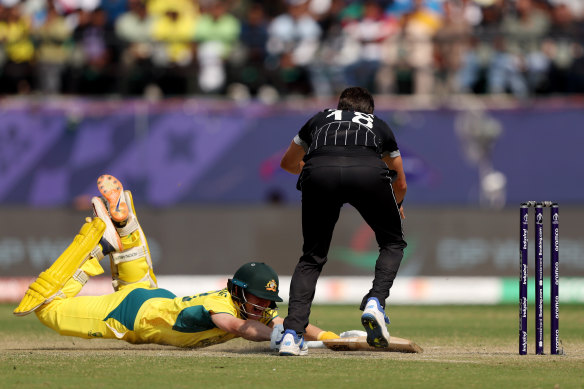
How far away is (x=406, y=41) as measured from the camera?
1622 centimetres

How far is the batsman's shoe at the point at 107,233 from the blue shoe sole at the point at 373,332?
2.35 meters

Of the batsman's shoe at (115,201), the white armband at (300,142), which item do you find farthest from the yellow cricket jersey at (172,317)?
the white armband at (300,142)

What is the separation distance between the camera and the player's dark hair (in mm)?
7602

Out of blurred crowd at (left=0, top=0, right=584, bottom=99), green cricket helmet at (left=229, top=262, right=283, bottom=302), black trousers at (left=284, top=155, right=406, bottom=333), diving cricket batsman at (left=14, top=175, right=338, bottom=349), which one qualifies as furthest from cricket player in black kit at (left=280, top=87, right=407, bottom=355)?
blurred crowd at (left=0, top=0, right=584, bottom=99)

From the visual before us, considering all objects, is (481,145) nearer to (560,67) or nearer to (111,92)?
(560,67)

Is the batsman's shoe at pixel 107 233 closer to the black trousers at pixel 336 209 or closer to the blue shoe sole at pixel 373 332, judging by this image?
the black trousers at pixel 336 209

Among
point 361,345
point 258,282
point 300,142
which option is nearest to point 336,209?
point 300,142

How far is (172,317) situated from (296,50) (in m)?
9.26

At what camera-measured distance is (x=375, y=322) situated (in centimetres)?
712

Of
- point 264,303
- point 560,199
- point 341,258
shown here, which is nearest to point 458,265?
point 341,258

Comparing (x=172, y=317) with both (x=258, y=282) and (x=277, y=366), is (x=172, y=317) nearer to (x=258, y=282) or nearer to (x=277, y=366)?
(x=258, y=282)

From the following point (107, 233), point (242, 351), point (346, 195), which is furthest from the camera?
point (107, 233)

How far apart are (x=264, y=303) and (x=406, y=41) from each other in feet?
30.2

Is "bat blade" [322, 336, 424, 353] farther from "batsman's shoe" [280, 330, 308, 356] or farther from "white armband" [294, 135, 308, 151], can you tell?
"white armband" [294, 135, 308, 151]
